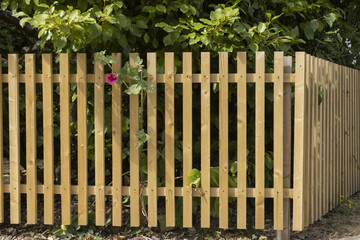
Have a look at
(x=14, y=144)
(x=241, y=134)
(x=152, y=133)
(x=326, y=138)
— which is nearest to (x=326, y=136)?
(x=326, y=138)

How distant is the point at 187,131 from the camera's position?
13.4 feet

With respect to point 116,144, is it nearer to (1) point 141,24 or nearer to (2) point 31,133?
(2) point 31,133

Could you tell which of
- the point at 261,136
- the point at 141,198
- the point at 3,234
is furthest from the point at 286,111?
the point at 3,234

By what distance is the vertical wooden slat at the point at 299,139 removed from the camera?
403cm

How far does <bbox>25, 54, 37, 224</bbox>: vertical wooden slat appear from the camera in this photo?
4238 mm

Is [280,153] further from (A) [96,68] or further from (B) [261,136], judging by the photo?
(A) [96,68]

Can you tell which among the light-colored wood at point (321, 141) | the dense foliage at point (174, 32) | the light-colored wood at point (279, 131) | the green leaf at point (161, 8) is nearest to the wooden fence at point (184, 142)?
the light-colored wood at point (279, 131)

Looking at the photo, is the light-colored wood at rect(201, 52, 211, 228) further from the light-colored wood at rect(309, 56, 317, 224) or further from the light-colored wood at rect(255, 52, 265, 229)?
the light-colored wood at rect(309, 56, 317, 224)

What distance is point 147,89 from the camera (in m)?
4.02

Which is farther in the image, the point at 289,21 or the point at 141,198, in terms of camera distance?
the point at 289,21

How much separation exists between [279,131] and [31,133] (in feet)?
7.02

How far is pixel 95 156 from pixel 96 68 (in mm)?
752

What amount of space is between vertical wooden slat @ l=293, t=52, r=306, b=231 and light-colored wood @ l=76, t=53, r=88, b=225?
178 cm

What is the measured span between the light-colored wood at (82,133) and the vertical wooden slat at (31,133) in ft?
1.36
